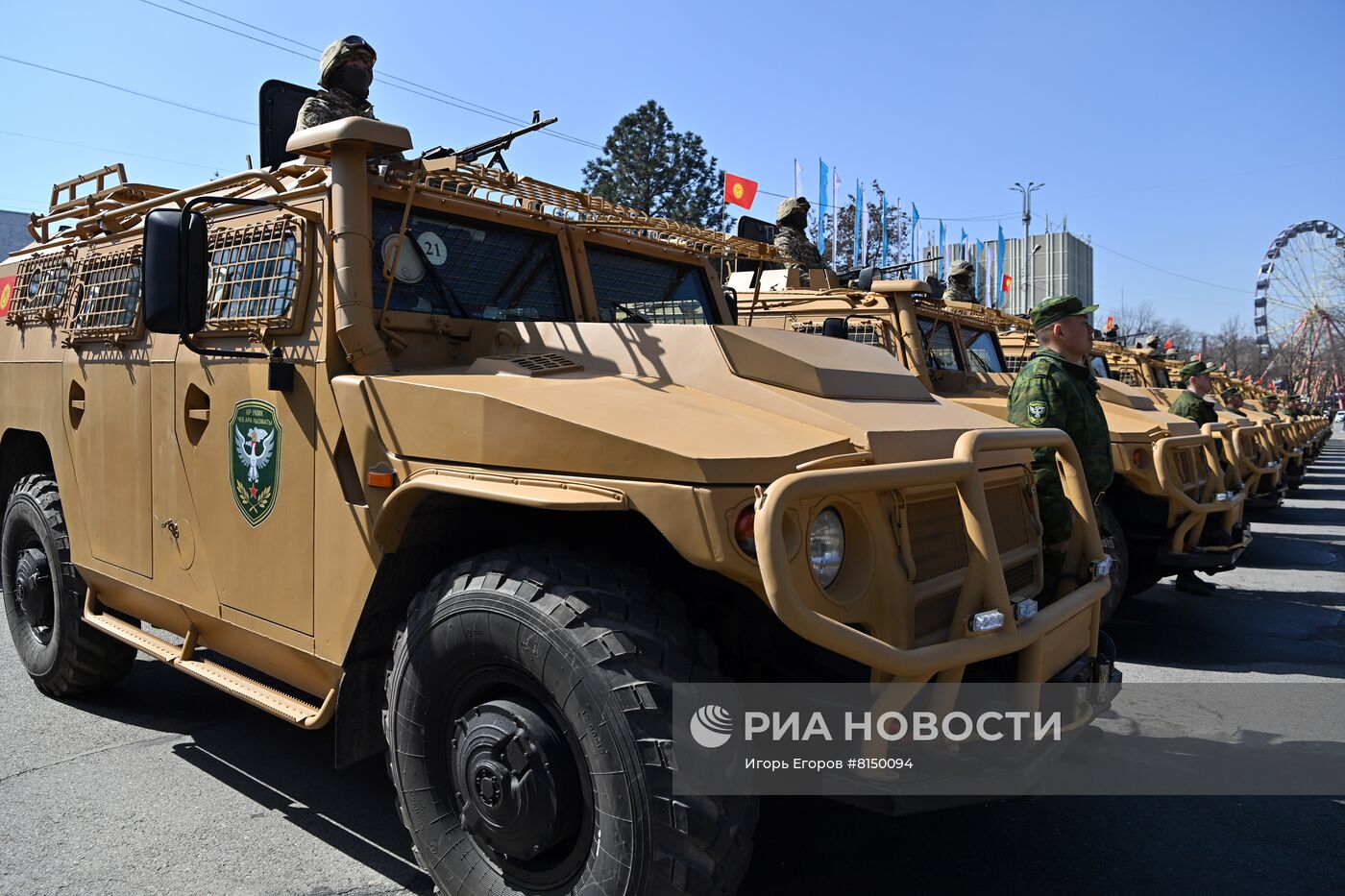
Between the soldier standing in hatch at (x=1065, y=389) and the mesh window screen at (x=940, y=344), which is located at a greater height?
the mesh window screen at (x=940, y=344)

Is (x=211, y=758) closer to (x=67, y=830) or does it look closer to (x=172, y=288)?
(x=67, y=830)

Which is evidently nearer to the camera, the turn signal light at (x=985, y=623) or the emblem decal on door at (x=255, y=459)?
the turn signal light at (x=985, y=623)

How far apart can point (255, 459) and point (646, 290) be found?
5.97ft

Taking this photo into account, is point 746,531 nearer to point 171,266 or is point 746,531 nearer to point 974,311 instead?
point 171,266

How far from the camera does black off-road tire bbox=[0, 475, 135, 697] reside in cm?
457

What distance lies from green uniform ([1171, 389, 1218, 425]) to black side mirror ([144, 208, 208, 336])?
8739 millimetres

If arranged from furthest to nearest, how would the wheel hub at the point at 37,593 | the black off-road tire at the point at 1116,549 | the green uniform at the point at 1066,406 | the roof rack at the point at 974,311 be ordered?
1. the roof rack at the point at 974,311
2. the black off-road tire at the point at 1116,549
3. the wheel hub at the point at 37,593
4. the green uniform at the point at 1066,406

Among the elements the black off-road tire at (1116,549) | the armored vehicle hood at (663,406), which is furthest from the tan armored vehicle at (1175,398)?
the armored vehicle hood at (663,406)

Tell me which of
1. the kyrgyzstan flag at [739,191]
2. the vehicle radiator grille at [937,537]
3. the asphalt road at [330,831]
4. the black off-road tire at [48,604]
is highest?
the kyrgyzstan flag at [739,191]

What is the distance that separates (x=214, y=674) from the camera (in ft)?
11.9

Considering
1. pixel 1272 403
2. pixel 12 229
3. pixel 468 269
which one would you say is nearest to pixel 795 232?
pixel 468 269

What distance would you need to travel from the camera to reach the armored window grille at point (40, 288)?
15.4 ft

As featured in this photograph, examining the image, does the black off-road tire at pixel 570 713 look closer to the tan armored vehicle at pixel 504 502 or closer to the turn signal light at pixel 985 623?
the tan armored vehicle at pixel 504 502

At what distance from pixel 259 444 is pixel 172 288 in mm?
568
